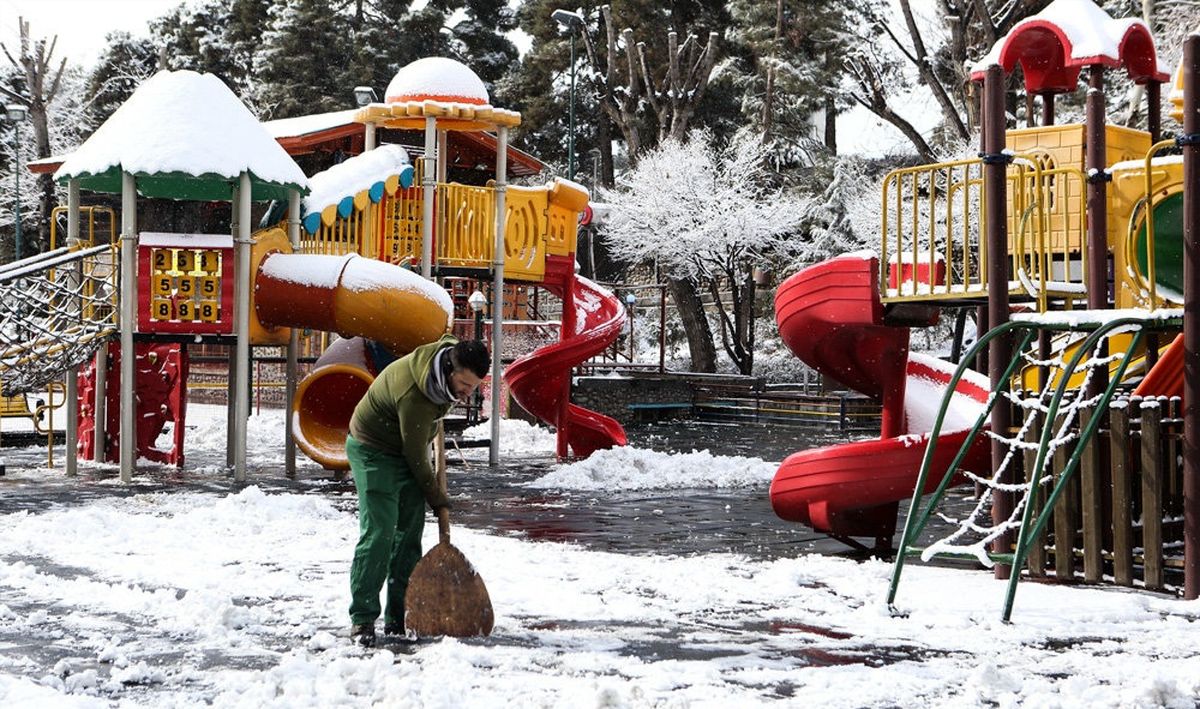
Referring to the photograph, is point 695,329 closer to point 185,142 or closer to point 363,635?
point 185,142

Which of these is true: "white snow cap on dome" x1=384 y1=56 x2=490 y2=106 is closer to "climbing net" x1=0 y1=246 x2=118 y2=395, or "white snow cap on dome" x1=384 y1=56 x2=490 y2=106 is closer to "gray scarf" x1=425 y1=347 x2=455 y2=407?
"climbing net" x1=0 y1=246 x2=118 y2=395

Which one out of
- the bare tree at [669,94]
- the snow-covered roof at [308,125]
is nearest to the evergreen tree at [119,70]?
the bare tree at [669,94]

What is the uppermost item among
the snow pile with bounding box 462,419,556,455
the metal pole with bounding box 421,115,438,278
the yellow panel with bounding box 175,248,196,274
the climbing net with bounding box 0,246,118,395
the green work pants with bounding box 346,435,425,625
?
the metal pole with bounding box 421,115,438,278

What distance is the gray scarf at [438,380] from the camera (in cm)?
691

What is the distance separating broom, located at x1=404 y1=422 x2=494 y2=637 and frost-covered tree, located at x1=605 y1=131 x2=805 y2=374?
113ft

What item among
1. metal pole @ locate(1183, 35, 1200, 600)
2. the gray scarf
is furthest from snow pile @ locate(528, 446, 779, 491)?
the gray scarf

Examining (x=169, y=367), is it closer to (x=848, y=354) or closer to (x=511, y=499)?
(x=511, y=499)

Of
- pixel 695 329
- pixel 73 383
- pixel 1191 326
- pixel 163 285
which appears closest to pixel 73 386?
pixel 73 383

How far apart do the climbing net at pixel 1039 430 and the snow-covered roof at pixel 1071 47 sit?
9.90 ft

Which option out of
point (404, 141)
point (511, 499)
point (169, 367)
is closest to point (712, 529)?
point (511, 499)

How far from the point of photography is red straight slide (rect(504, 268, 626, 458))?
66.2 ft

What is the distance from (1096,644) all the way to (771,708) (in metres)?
2.24

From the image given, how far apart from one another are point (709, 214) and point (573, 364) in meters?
24.1

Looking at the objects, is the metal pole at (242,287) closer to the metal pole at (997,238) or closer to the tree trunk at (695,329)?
the metal pole at (997,238)
